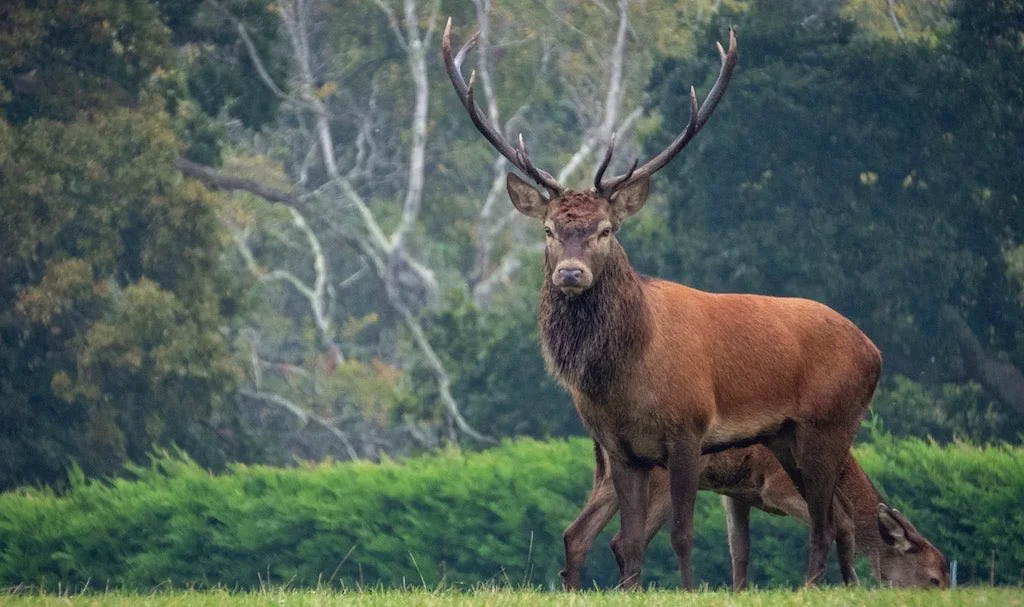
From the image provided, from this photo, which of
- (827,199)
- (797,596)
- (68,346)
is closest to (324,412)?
(68,346)

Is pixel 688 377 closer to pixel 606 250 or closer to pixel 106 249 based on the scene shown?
pixel 606 250

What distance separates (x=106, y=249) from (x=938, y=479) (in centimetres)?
1346

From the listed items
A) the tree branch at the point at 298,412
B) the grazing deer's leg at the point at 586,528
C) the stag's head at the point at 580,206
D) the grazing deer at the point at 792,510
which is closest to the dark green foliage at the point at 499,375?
the tree branch at the point at 298,412

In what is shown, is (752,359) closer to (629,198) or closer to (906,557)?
(629,198)

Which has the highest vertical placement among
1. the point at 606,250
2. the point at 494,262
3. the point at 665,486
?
the point at 606,250

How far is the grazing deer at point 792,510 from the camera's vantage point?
413 inches

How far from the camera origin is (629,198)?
361 inches

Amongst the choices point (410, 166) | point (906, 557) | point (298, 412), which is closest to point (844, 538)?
point (906, 557)

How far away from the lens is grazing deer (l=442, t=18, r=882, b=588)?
8.77 m

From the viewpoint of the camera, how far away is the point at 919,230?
24250 millimetres

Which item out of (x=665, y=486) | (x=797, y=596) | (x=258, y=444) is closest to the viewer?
(x=797, y=596)

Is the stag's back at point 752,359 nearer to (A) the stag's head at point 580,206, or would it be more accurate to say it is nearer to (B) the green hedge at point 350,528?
(A) the stag's head at point 580,206

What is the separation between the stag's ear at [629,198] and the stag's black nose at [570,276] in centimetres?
69

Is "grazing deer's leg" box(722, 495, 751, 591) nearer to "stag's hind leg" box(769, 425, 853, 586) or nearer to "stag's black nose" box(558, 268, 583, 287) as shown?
"stag's hind leg" box(769, 425, 853, 586)
